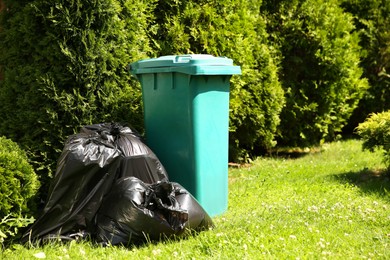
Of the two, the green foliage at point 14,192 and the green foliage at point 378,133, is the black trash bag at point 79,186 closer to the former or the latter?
the green foliage at point 14,192

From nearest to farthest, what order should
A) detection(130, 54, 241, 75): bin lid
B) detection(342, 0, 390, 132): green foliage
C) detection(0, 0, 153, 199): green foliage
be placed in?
detection(130, 54, 241, 75): bin lid < detection(0, 0, 153, 199): green foliage < detection(342, 0, 390, 132): green foliage

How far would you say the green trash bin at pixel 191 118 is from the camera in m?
4.82

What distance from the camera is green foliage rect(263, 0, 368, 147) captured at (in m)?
8.21

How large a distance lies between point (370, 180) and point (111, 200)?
315cm

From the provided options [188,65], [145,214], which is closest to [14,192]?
[145,214]

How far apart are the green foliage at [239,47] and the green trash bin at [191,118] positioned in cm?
121

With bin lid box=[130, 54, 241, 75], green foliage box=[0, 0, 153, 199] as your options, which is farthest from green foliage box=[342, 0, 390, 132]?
green foliage box=[0, 0, 153, 199]

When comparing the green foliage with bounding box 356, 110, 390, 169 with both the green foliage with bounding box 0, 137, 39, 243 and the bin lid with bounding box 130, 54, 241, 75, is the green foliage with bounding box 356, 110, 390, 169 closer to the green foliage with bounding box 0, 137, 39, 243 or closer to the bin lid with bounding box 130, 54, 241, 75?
the bin lid with bounding box 130, 54, 241, 75

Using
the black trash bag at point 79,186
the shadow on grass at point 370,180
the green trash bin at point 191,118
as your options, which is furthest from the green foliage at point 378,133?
the black trash bag at point 79,186

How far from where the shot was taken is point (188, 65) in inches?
187

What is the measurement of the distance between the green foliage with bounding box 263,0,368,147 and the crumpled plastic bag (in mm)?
4114

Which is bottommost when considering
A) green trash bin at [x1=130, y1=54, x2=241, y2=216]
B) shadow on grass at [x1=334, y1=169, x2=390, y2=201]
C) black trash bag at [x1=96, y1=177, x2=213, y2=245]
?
shadow on grass at [x1=334, y1=169, x2=390, y2=201]

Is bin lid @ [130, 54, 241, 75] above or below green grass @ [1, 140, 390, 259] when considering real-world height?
above

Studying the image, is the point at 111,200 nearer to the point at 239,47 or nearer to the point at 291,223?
the point at 291,223
